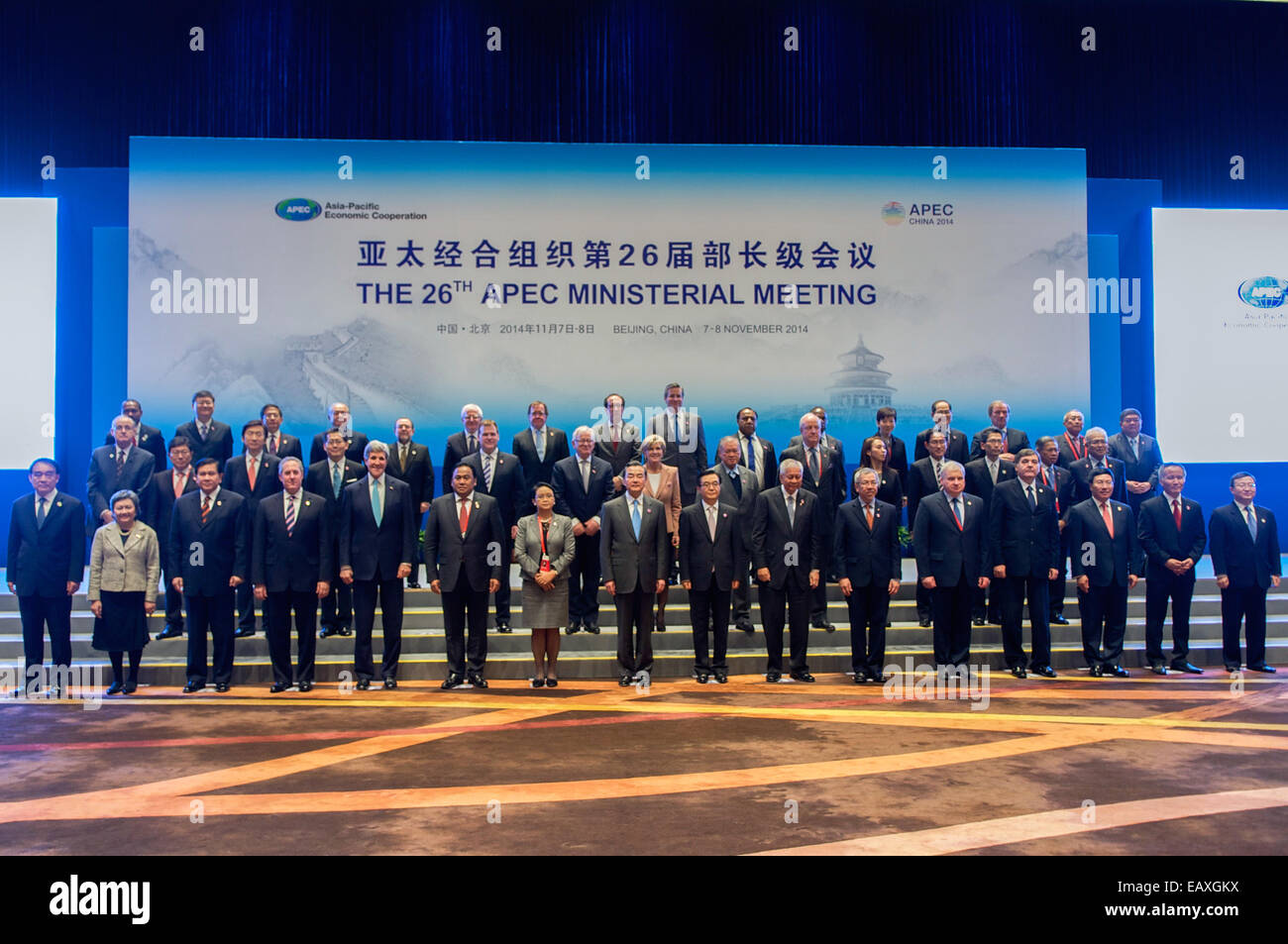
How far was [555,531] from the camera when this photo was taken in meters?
7.19

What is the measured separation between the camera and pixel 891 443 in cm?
858

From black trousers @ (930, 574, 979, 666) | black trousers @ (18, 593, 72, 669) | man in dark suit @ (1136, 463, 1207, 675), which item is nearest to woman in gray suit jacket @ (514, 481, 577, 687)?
black trousers @ (930, 574, 979, 666)

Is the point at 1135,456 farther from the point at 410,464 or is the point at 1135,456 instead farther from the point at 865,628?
the point at 410,464

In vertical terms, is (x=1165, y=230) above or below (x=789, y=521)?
above

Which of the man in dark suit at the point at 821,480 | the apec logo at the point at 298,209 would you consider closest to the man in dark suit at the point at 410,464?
the man in dark suit at the point at 821,480

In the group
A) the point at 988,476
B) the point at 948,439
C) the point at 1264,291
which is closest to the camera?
the point at 988,476

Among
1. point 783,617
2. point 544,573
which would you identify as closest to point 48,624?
point 544,573

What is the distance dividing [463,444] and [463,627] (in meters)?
1.59

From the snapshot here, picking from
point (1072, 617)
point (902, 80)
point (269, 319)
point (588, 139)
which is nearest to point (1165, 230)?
point (902, 80)

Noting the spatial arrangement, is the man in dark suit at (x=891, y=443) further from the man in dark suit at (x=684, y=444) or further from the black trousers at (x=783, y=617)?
the black trousers at (x=783, y=617)

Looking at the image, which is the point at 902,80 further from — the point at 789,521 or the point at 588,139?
the point at 789,521

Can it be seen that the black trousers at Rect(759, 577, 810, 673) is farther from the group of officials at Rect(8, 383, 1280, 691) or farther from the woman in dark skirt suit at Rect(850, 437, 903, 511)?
the woman in dark skirt suit at Rect(850, 437, 903, 511)

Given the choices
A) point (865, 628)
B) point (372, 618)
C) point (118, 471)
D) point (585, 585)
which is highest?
point (118, 471)

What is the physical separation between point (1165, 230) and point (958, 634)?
6.34 metres
